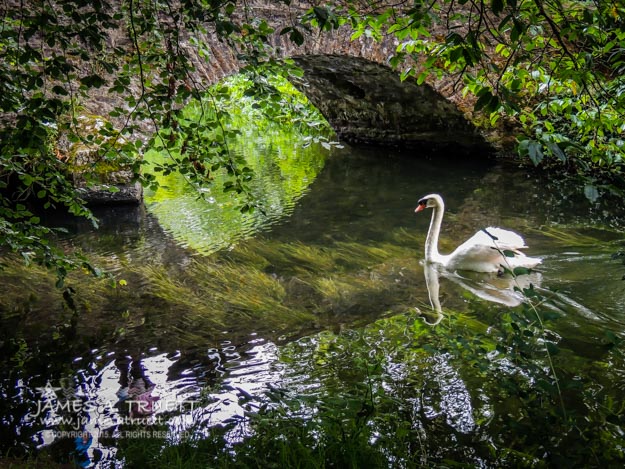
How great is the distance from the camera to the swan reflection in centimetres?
493

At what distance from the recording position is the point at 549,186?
30.9 feet

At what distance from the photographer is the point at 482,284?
5.45 meters

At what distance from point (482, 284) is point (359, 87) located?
7.30m

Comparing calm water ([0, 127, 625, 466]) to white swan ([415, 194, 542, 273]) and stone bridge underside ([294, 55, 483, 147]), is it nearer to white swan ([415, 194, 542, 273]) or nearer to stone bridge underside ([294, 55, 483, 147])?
white swan ([415, 194, 542, 273])

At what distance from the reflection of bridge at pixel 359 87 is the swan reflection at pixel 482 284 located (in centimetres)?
316

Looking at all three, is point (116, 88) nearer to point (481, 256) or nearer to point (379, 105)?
point (481, 256)

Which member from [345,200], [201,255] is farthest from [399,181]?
[201,255]

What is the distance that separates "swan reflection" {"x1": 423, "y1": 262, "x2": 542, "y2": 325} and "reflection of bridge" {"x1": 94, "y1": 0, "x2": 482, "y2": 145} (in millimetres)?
3155

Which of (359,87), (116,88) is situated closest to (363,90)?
(359,87)

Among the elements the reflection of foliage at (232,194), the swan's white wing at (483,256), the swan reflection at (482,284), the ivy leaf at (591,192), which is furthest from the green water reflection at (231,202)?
the ivy leaf at (591,192)

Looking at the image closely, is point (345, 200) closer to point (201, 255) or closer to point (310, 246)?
point (310, 246)

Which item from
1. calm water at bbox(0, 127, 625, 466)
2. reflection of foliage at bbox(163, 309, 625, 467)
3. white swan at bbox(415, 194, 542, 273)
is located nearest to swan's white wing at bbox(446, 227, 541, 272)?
white swan at bbox(415, 194, 542, 273)

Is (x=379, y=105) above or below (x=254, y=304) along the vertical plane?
above

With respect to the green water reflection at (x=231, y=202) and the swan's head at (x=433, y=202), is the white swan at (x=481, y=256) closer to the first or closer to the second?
the swan's head at (x=433, y=202)
